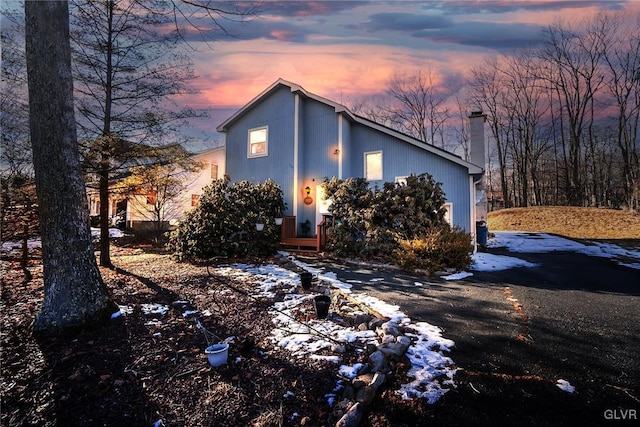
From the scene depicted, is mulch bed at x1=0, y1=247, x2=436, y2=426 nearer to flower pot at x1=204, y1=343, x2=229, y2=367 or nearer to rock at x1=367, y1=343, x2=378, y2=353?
flower pot at x1=204, y1=343, x2=229, y2=367

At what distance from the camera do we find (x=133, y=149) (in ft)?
24.8

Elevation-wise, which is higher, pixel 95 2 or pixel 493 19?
pixel 493 19

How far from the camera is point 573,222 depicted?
66.6 feet

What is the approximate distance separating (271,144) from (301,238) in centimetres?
456

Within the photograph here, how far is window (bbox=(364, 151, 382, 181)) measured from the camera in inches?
489

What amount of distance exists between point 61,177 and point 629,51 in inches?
1377

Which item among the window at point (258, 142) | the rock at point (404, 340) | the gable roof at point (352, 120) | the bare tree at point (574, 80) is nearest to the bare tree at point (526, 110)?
the bare tree at point (574, 80)

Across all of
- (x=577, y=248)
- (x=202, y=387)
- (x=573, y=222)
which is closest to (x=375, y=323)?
(x=202, y=387)

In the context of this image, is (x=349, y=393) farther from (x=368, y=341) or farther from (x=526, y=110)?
(x=526, y=110)

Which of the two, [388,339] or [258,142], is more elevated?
[258,142]

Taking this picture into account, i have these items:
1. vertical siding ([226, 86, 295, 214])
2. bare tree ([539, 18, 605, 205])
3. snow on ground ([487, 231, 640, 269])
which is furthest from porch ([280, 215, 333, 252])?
bare tree ([539, 18, 605, 205])

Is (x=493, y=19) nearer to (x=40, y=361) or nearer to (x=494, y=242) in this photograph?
(x=494, y=242)

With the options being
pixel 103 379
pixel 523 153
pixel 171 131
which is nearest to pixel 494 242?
pixel 171 131

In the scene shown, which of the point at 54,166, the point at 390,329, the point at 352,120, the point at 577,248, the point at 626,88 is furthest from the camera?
the point at 626,88
